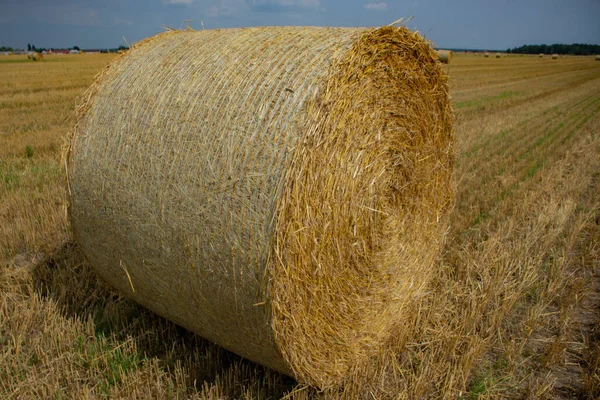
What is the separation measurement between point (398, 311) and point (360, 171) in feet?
4.10

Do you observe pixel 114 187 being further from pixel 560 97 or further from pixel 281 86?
pixel 560 97

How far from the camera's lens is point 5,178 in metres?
6.14

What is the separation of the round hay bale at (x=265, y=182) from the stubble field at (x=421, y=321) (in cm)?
30

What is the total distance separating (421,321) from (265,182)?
2023mm

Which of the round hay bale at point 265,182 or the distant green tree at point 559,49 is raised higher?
Result: the distant green tree at point 559,49

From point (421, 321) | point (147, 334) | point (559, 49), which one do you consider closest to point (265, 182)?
point (147, 334)

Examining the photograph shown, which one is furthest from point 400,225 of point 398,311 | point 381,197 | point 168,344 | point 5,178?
point 5,178

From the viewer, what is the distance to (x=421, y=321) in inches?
145

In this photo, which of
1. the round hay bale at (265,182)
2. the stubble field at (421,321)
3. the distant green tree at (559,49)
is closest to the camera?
the round hay bale at (265,182)

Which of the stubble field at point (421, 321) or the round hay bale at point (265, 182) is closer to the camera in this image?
the round hay bale at point (265, 182)

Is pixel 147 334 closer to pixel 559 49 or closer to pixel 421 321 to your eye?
pixel 421 321

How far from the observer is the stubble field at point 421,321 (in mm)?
2904

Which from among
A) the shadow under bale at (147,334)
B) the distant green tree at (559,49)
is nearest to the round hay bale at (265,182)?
the shadow under bale at (147,334)

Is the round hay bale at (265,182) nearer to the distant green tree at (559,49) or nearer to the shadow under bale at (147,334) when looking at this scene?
the shadow under bale at (147,334)
